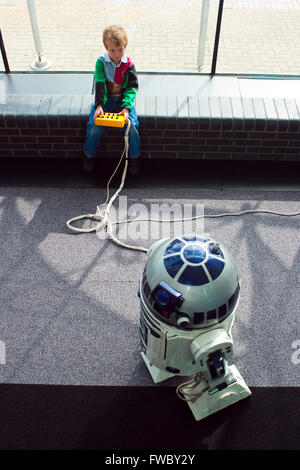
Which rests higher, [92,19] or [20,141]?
[92,19]

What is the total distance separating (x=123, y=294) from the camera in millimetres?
2645

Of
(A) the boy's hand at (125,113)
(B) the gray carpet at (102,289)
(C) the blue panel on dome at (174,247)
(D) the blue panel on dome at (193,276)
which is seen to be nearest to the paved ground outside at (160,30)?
(A) the boy's hand at (125,113)

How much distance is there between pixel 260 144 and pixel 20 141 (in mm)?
1874

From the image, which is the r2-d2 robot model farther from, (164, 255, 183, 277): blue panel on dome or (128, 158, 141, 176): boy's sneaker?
(128, 158, 141, 176): boy's sneaker

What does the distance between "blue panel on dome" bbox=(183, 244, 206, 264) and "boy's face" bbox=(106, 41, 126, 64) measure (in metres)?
1.72

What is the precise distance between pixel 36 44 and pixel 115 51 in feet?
3.30

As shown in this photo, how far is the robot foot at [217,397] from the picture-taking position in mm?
2129

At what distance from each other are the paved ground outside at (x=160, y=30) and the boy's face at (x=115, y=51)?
59cm

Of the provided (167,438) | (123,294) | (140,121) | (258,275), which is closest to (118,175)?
(140,121)

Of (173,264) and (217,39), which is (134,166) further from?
(173,264)

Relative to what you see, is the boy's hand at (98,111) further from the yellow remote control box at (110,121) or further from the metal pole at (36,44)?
the metal pole at (36,44)

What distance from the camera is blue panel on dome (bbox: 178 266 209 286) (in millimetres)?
1723

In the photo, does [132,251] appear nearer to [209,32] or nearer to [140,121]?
[140,121]

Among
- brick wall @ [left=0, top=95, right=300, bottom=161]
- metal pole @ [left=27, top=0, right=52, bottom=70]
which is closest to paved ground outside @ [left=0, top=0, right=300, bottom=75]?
metal pole @ [left=27, top=0, right=52, bottom=70]
